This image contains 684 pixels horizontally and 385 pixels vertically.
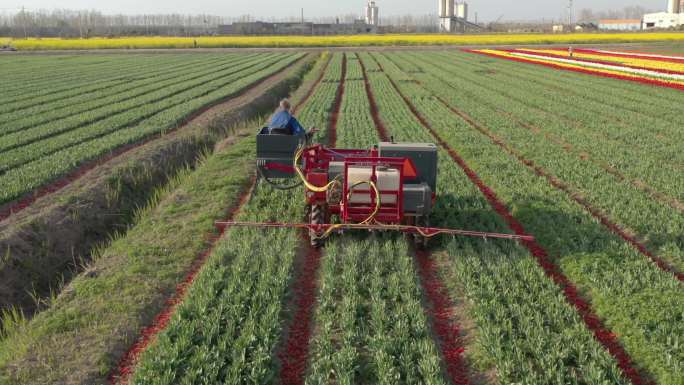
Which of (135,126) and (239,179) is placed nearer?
(239,179)

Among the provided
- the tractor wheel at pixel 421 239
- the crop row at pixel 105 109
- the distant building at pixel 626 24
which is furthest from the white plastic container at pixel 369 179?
the distant building at pixel 626 24

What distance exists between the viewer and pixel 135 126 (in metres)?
21.3

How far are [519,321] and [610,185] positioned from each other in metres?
7.08

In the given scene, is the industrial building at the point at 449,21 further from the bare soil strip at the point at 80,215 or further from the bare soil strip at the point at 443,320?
the bare soil strip at the point at 443,320

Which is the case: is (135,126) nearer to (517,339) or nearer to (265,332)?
(265,332)

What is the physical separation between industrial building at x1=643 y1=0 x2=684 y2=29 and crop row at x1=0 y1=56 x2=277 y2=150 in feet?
495

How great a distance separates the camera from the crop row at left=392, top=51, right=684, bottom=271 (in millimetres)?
9766

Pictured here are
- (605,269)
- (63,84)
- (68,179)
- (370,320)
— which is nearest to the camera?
(370,320)

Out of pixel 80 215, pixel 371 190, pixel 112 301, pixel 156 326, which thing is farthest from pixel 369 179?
pixel 80 215

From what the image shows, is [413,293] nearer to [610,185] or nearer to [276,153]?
[276,153]

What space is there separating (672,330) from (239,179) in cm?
998

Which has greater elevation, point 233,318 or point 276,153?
point 276,153

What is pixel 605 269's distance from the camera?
832cm

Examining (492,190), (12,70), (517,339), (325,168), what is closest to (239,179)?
(325,168)
